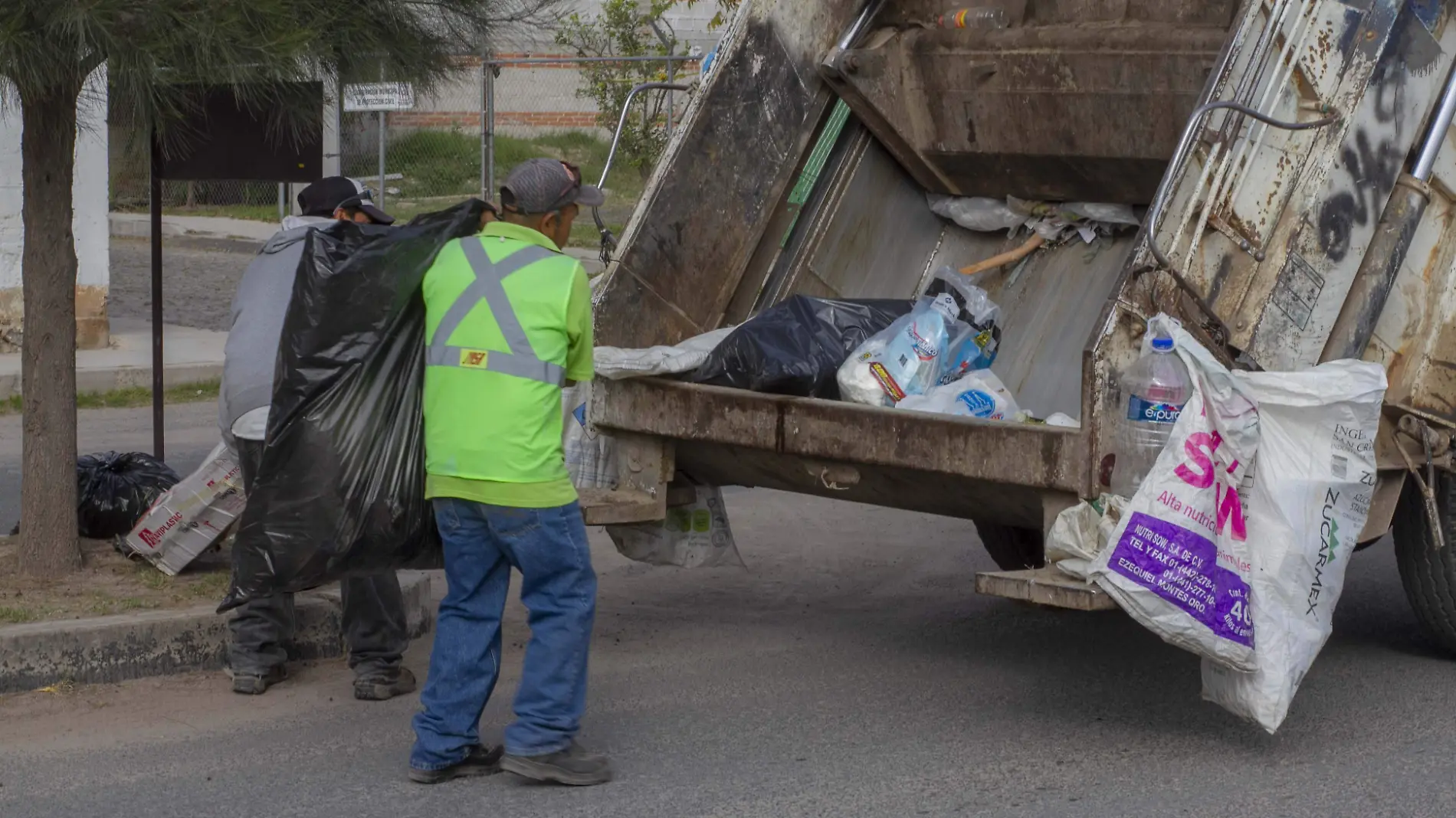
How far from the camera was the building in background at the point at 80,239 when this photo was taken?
34.7ft

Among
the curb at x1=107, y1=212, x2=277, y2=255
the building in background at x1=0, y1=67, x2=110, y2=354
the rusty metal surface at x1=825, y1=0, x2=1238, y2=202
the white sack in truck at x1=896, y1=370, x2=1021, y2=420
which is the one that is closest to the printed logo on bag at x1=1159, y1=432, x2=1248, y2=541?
the white sack in truck at x1=896, y1=370, x2=1021, y2=420

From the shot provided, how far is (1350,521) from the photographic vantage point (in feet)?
13.4

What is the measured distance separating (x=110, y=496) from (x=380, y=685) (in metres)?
1.57

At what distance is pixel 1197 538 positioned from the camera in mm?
3812

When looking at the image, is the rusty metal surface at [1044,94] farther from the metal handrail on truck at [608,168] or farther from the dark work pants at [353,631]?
the dark work pants at [353,631]

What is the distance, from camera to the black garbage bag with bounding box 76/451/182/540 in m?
5.61

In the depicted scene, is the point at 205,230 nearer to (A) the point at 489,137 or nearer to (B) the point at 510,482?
(A) the point at 489,137

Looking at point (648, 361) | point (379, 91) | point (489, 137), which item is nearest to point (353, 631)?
point (648, 361)

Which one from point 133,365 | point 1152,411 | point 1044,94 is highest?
point 1044,94

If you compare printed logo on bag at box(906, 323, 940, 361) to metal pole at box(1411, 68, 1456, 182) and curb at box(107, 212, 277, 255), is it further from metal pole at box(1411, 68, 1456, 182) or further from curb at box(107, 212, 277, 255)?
curb at box(107, 212, 277, 255)

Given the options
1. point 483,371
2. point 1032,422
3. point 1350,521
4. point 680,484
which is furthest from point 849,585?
point 483,371

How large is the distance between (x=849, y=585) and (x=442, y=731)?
2484mm

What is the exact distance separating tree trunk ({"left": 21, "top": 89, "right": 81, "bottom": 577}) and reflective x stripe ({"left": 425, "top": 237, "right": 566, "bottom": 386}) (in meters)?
1.98

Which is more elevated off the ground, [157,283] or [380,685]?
[157,283]
